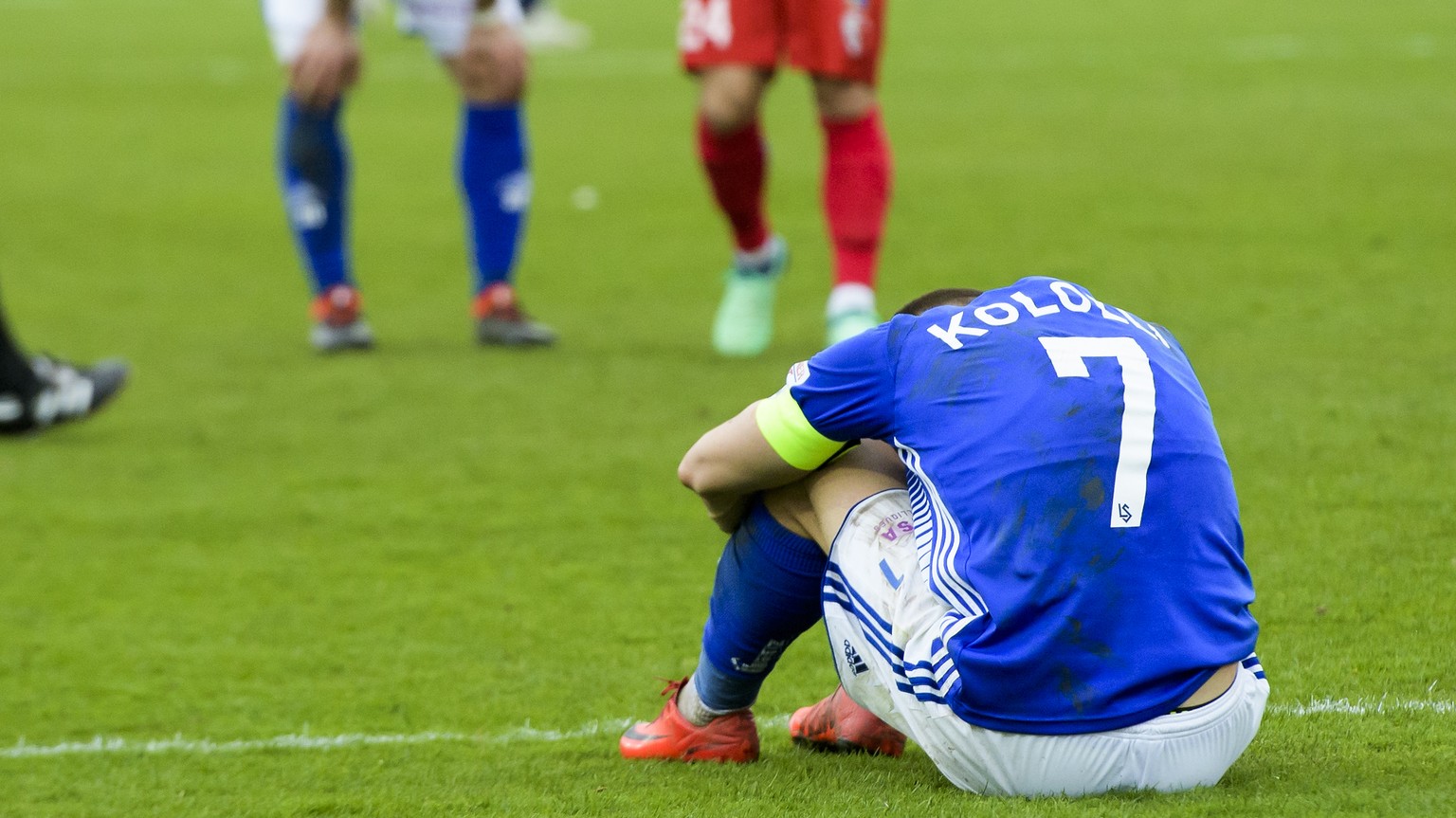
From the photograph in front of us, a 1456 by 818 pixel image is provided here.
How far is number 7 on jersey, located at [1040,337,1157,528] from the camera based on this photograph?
1.96 meters

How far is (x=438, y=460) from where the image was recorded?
4.32m

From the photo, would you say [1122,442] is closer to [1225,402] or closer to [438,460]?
[1225,402]

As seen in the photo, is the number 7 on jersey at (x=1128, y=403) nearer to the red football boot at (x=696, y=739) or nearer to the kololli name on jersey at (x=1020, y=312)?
the kololli name on jersey at (x=1020, y=312)

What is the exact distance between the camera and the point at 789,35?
463 cm

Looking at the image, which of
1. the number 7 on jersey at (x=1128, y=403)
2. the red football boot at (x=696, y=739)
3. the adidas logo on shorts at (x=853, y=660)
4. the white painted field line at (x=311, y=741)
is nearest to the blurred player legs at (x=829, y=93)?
the white painted field line at (x=311, y=741)

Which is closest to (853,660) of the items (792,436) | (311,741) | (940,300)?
(792,436)

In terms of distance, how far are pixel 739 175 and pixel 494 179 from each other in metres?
0.88

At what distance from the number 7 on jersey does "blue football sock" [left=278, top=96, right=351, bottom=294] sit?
3.78 metres

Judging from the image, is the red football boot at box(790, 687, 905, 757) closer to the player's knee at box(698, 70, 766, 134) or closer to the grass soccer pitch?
the grass soccer pitch

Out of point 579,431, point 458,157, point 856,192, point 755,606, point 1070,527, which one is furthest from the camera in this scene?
point 458,157

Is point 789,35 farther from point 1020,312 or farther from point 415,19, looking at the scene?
point 1020,312

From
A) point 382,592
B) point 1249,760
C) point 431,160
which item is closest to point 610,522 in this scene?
point 382,592

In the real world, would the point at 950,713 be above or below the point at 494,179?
above

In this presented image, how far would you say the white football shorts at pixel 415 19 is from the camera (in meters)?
5.35
